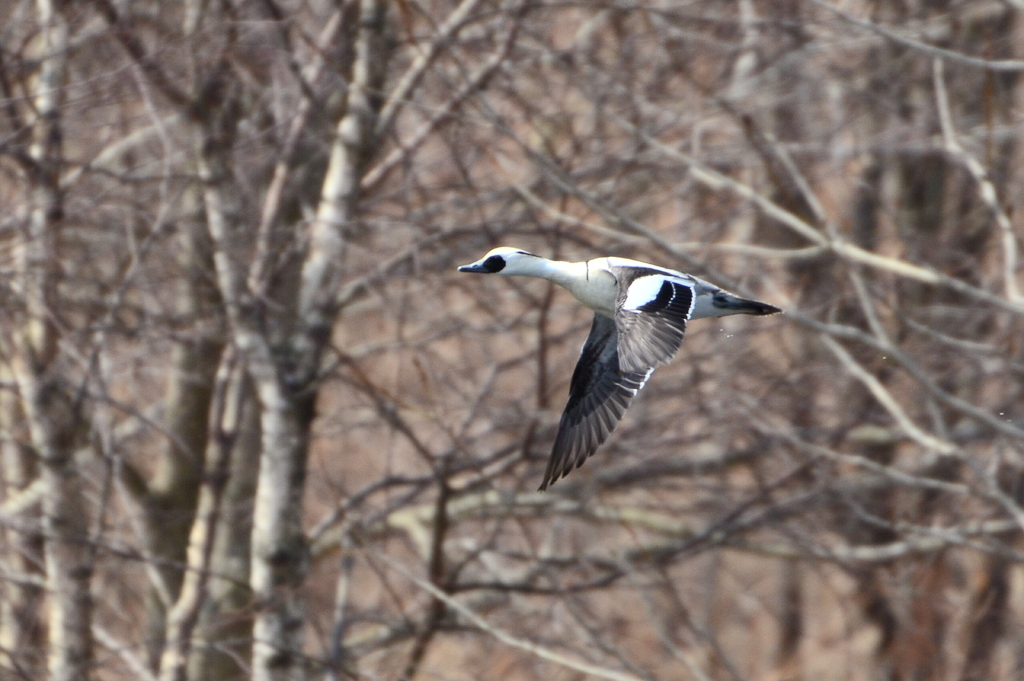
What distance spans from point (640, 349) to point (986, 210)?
21.0 ft

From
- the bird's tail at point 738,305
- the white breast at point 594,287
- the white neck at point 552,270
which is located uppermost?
the white neck at point 552,270

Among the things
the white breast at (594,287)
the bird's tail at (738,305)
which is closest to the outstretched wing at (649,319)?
the white breast at (594,287)

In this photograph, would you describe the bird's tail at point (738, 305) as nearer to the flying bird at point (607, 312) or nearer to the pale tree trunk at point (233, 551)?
the flying bird at point (607, 312)

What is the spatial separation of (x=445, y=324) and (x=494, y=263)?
315cm

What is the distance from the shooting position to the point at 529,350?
7.64m

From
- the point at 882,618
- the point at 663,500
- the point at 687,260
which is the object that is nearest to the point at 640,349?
the point at 687,260

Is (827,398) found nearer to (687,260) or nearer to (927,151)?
(927,151)

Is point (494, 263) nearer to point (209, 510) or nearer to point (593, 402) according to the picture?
point (593, 402)

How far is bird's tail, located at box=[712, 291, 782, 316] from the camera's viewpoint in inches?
175

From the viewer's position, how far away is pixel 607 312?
14.8 ft

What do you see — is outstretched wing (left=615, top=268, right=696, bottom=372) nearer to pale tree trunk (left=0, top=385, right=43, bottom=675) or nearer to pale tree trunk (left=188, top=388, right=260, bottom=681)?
pale tree trunk (left=0, top=385, right=43, bottom=675)

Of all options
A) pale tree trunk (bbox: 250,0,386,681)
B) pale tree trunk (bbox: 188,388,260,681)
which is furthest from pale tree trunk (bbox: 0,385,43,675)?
pale tree trunk (bbox: 250,0,386,681)

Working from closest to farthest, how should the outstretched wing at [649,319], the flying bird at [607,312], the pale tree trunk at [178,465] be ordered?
the outstretched wing at [649,319]
the flying bird at [607,312]
the pale tree trunk at [178,465]

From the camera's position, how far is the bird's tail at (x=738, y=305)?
14.5 feet
